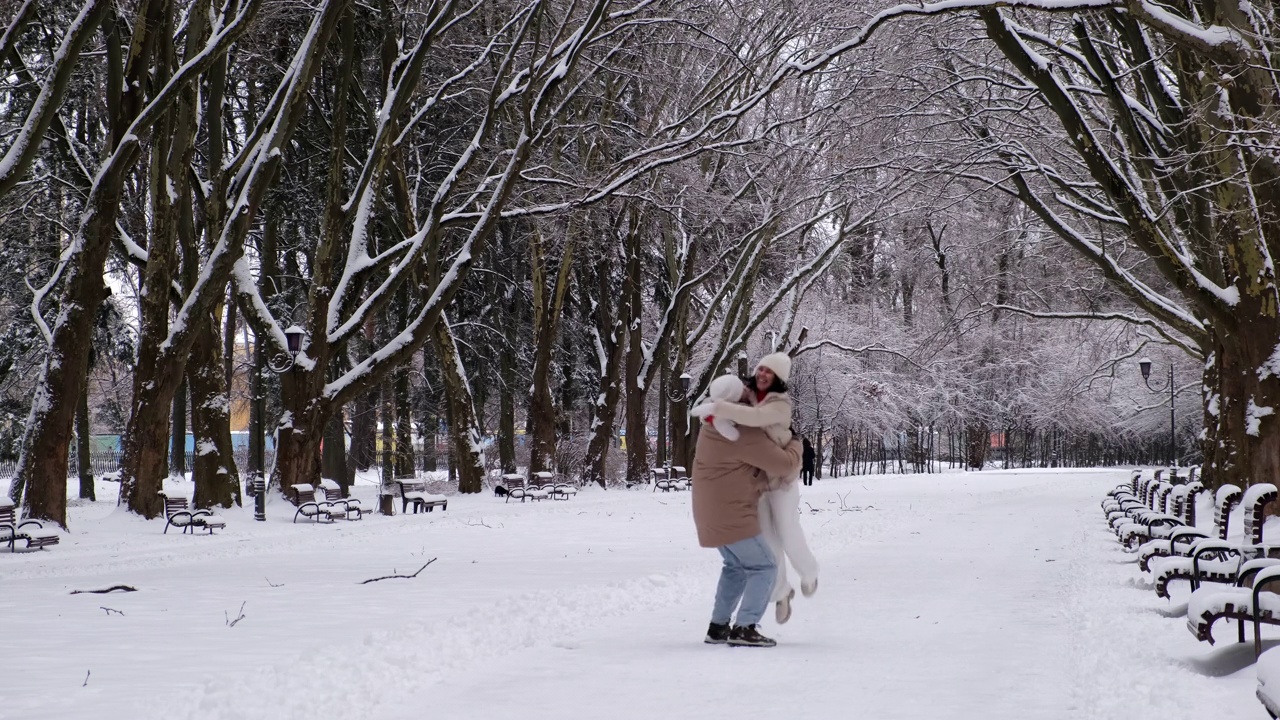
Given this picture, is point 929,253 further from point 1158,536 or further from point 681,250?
point 1158,536

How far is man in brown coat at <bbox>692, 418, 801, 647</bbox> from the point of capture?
7.76 meters

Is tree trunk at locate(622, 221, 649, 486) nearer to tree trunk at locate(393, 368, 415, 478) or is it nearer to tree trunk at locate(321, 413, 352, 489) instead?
tree trunk at locate(393, 368, 415, 478)

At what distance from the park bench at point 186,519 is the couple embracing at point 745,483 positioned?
1259 centimetres

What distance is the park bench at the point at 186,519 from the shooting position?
18.4 meters

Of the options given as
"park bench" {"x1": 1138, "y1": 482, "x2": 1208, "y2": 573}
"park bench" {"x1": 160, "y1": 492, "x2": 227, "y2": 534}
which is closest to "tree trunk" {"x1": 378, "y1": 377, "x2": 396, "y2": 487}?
"park bench" {"x1": 160, "y1": 492, "x2": 227, "y2": 534}

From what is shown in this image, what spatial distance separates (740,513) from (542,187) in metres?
21.1

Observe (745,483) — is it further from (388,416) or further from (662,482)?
(388,416)

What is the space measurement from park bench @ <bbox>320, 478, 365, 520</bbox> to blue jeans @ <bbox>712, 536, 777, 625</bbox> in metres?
15.2

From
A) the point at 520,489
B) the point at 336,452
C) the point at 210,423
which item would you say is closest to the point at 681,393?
the point at 520,489

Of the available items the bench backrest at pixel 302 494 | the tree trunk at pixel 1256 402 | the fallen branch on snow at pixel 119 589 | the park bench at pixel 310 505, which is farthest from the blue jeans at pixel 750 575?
the bench backrest at pixel 302 494

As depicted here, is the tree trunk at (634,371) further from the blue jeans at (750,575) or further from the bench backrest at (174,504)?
the blue jeans at (750,575)

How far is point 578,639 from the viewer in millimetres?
8117

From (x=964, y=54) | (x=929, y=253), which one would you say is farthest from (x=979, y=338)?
(x=964, y=54)

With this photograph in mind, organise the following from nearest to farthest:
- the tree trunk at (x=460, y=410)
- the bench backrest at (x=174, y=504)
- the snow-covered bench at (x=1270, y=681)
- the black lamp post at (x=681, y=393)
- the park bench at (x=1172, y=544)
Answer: the snow-covered bench at (x=1270, y=681) < the park bench at (x=1172, y=544) < the bench backrest at (x=174, y=504) < the tree trunk at (x=460, y=410) < the black lamp post at (x=681, y=393)
